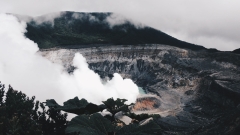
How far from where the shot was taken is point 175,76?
8794 centimetres

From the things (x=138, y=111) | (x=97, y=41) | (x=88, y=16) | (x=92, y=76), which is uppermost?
(x=88, y=16)

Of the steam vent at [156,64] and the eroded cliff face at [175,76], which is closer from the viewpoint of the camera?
the eroded cliff face at [175,76]

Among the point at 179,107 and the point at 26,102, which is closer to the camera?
the point at 26,102

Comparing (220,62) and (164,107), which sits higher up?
(220,62)

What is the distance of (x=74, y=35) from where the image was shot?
128875 mm

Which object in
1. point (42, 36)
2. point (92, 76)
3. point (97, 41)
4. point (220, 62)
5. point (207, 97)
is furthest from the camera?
point (97, 41)

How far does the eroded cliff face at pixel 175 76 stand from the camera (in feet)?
168

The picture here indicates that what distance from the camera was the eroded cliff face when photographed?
51.3 meters

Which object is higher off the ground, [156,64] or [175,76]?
[156,64]

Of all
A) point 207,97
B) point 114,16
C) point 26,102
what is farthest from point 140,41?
point 26,102

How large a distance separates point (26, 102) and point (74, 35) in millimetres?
115077

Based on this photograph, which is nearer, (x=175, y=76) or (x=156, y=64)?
(x=175, y=76)

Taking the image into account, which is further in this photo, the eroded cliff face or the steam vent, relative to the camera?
the steam vent

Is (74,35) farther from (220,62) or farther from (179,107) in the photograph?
(179,107)
